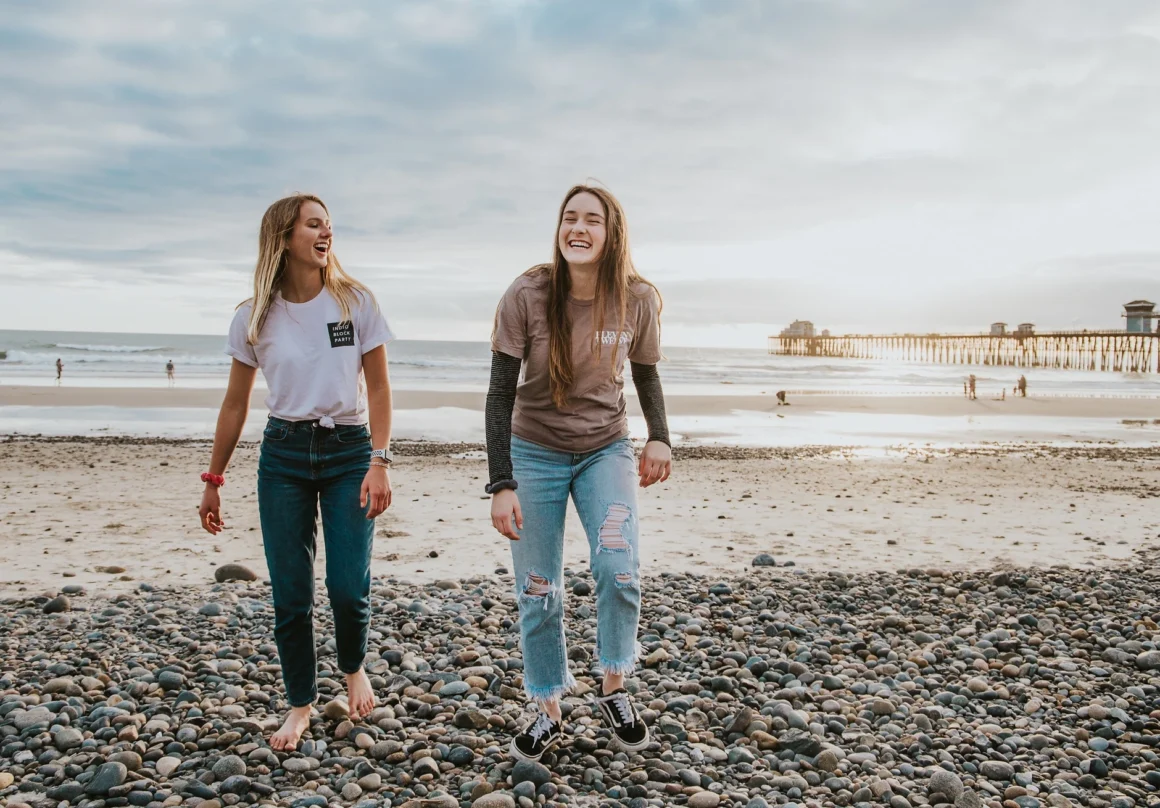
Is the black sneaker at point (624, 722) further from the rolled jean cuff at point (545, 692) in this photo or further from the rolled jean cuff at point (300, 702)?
the rolled jean cuff at point (300, 702)

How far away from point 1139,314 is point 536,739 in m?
90.0

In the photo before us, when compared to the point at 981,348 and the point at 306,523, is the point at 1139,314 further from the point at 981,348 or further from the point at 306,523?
the point at 306,523

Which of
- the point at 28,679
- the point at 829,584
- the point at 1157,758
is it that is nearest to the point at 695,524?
the point at 829,584

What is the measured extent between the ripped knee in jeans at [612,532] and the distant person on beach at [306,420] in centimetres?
91

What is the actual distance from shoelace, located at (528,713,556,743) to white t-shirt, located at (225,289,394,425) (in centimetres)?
148

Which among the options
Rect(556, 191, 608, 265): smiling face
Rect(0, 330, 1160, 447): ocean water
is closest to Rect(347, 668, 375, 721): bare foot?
Rect(556, 191, 608, 265): smiling face

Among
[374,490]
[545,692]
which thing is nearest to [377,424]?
[374,490]

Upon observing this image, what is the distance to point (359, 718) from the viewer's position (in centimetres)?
388

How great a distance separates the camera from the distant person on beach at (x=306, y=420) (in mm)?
3578

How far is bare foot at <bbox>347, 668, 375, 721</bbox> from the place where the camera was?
12.7 ft

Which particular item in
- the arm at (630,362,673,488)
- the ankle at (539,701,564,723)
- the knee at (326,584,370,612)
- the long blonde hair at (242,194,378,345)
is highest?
the long blonde hair at (242,194,378,345)

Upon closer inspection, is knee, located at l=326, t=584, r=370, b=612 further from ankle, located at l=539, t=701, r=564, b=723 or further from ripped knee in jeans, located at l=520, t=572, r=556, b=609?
ankle, located at l=539, t=701, r=564, b=723

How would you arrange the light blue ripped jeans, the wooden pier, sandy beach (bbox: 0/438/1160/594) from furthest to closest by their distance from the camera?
1. the wooden pier
2. sandy beach (bbox: 0/438/1160/594)
3. the light blue ripped jeans

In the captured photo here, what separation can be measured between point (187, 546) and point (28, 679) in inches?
141
